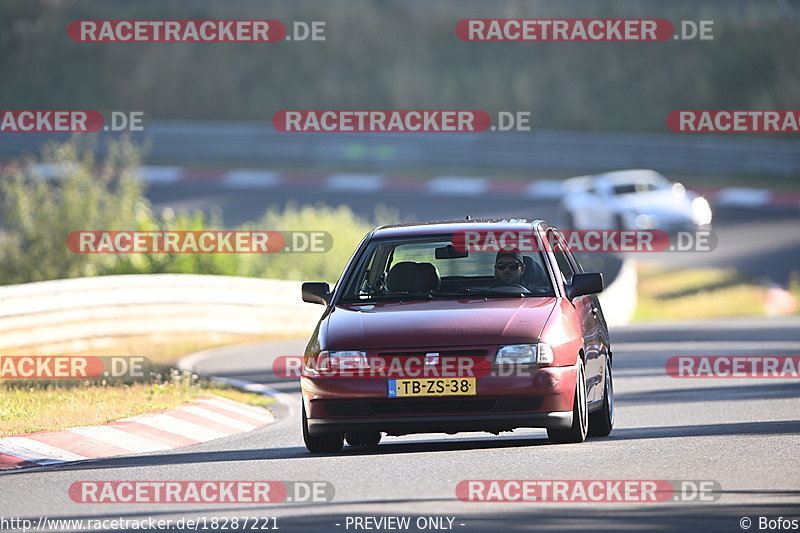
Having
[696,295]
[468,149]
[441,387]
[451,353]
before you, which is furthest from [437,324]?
[468,149]

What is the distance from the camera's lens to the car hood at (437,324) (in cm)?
1031

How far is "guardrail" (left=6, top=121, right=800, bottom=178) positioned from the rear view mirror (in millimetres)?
31414

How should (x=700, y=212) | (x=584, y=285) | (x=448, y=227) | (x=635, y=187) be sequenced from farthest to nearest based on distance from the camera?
(x=635, y=187) → (x=700, y=212) → (x=448, y=227) → (x=584, y=285)

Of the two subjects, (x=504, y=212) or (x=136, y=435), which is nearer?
(x=136, y=435)

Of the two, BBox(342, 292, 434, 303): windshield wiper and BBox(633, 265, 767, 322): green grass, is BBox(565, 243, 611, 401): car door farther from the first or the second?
BBox(633, 265, 767, 322): green grass

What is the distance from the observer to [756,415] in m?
13.2

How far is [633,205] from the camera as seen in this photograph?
34.6m

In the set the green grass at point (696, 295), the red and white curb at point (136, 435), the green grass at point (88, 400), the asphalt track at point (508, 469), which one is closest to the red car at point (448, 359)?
the asphalt track at point (508, 469)

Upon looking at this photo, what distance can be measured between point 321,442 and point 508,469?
1627 mm

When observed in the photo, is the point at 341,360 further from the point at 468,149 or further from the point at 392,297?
the point at 468,149

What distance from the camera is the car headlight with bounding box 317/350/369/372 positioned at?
407 inches

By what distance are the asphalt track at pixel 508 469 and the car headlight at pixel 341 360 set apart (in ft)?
1.94

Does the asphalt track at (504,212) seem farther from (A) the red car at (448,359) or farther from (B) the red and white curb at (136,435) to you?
(A) the red car at (448,359)

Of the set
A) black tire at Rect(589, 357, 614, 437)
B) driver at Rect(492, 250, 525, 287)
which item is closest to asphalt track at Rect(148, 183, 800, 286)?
black tire at Rect(589, 357, 614, 437)
